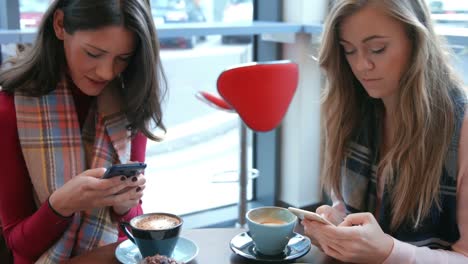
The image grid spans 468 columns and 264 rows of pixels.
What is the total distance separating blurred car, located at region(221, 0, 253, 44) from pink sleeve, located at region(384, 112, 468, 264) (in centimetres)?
207

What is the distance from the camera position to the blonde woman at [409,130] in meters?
1.25

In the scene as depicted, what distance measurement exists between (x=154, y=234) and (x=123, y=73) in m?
0.57

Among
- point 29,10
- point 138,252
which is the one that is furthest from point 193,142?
point 138,252

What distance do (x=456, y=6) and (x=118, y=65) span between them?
1921 millimetres

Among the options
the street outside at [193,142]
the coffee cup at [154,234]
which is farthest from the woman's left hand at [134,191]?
the street outside at [193,142]

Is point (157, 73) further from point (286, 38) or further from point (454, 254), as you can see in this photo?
point (286, 38)

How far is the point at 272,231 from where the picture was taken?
3.82ft

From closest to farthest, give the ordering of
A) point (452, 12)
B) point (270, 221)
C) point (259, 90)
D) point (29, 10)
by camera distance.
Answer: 1. point (270, 221)
2. point (259, 90)
3. point (29, 10)
4. point (452, 12)

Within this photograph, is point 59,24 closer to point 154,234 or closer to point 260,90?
point 154,234

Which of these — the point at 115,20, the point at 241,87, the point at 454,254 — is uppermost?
the point at 115,20

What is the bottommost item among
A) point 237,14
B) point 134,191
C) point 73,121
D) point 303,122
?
point 303,122

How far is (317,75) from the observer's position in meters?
3.16

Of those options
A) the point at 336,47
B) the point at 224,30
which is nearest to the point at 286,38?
the point at 224,30

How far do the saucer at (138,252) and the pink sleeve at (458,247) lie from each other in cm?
40
